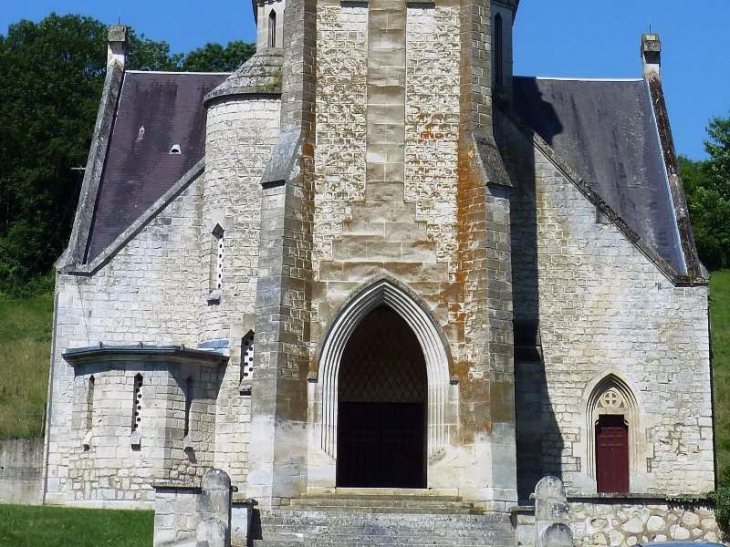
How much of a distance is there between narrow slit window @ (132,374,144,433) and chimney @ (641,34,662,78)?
53.3ft

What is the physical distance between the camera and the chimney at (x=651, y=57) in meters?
38.0

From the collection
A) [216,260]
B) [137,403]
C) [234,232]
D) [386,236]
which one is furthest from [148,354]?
[386,236]

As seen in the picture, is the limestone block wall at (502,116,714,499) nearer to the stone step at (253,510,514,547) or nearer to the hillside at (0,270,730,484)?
the hillside at (0,270,730,484)

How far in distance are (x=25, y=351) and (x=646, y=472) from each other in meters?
24.0

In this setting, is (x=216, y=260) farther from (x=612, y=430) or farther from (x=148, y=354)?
(x=612, y=430)

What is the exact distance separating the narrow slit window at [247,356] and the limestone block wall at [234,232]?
10 centimetres

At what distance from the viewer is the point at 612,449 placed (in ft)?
106

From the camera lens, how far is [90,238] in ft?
111

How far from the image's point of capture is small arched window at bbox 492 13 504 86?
36469 mm

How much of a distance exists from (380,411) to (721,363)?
65.5 ft

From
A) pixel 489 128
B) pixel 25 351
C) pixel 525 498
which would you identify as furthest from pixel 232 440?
pixel 25 351

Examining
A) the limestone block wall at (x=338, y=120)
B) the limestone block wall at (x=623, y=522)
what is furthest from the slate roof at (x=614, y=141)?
the limestone block wall at (x=623, y=522)

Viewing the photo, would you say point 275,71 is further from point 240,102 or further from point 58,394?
point 58,394

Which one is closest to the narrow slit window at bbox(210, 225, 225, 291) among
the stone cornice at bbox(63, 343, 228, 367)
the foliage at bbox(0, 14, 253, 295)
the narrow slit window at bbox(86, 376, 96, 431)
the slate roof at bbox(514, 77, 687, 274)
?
the stone cornice at bbox(63, 343, 228, 367)
